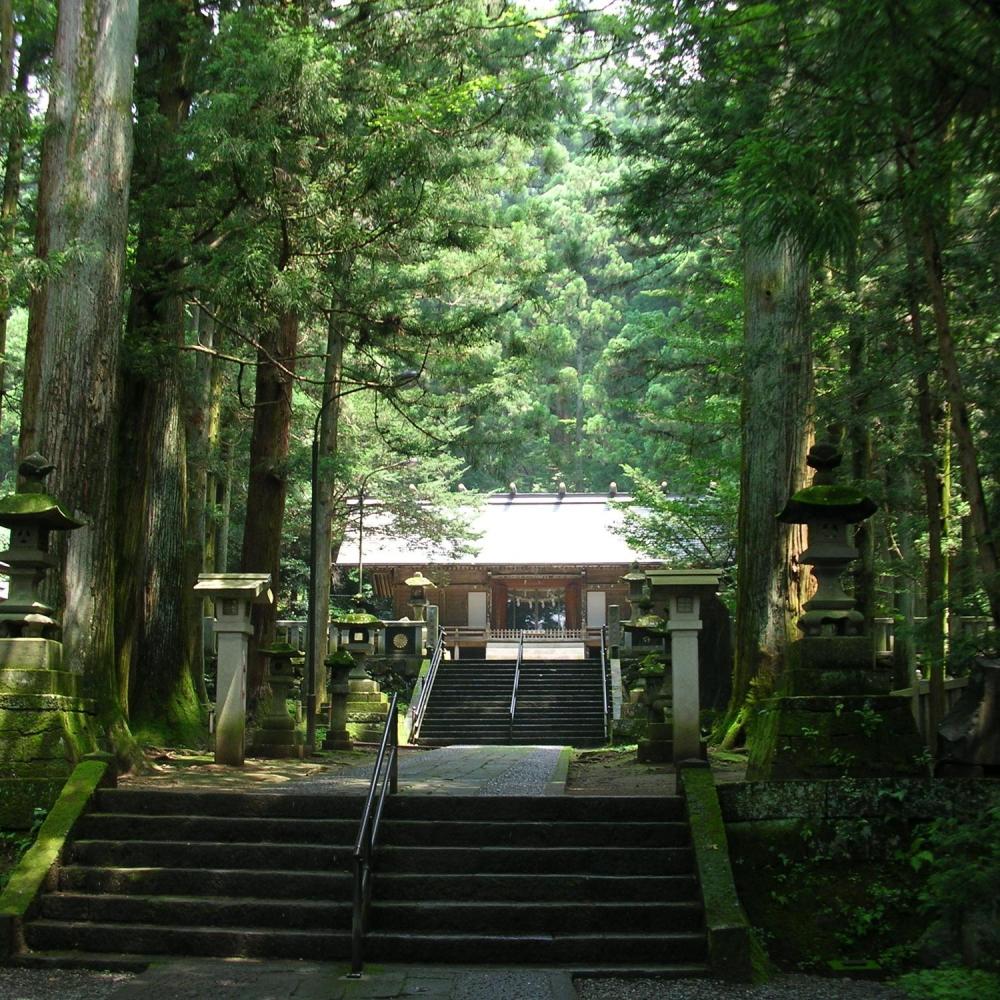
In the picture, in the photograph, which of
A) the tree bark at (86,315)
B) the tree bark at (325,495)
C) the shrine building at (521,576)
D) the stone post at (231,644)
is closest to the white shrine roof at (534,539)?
the shrine building at (521,576)

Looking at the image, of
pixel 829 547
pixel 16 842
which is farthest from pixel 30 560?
pixel 829 547

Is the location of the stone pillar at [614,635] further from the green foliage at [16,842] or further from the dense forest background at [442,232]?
the green foliage at [16,842]

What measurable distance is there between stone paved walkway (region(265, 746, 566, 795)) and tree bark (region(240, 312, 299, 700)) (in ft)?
9.28

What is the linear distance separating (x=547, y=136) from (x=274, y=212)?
4.82 metres

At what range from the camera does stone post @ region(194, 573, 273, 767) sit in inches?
418

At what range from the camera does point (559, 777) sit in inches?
434

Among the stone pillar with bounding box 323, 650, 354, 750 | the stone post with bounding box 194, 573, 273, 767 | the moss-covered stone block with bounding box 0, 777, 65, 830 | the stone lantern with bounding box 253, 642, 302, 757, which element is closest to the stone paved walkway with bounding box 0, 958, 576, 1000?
the moss-covered stone block with bounding box 0, 777, 65, 830

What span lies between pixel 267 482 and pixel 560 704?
11839mm

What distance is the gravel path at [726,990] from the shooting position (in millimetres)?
5695

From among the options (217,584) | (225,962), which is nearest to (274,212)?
(217,584)

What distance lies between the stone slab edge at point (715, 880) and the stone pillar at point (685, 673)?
1309 mm

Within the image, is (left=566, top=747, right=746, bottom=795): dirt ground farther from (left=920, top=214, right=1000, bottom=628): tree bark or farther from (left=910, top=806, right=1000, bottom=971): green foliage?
(left=920, top=214, right=1000, bottom=628): tree bark

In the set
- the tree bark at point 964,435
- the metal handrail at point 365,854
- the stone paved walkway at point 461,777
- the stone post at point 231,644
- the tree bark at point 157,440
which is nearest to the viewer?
the metal handrail at point 365,854

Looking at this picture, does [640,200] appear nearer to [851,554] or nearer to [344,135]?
[344,135]
